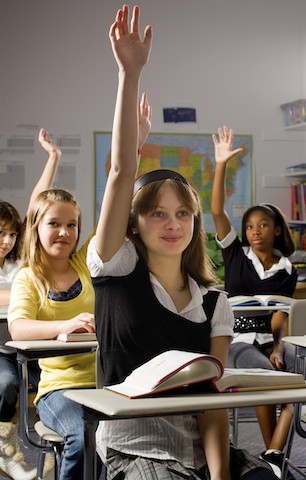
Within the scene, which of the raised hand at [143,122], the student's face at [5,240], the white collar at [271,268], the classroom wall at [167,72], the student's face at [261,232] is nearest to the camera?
the raised hand at [143,122]

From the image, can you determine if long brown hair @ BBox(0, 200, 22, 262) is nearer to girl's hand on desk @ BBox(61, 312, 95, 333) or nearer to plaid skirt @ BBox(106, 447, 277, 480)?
girl's hand on desk @ BBox(61, 312, 95, 333)

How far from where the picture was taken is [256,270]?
4074 mm

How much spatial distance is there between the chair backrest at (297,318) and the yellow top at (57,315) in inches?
34.6

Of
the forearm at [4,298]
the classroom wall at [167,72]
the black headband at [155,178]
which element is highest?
the classroom wall at [167,72]

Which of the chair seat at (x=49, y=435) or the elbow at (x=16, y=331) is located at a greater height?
the elbow at (x=16, y=331)

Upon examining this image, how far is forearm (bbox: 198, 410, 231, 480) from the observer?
169cm

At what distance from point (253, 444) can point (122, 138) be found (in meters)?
2.64

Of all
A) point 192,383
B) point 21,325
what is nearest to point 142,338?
point 192,383

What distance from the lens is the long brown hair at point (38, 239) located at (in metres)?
2.66

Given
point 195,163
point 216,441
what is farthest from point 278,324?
point 195,163

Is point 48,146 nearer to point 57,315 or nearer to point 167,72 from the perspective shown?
point 57,315

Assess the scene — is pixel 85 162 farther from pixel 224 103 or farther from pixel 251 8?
pixel 251 8

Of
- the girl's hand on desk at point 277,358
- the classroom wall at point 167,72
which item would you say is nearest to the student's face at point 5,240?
the girl's hand on desk at point 277,358

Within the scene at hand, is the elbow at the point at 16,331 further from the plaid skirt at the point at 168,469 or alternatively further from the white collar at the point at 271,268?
the white collar at the point at 271,268
